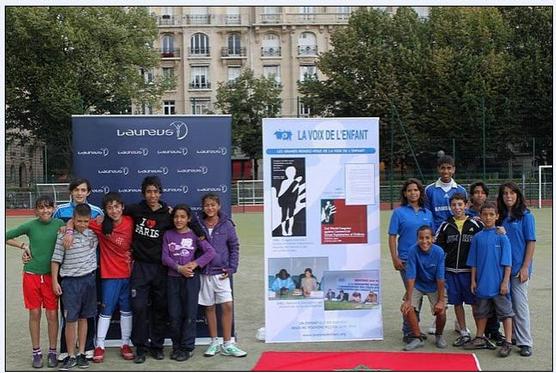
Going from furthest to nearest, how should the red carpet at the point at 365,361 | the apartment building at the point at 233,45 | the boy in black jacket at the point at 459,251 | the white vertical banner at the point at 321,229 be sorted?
1. the apartment building at the point at 233,45
2. the white vertical banner at the point at 321,229
3. the boy in black jacket at the point at 459,251
4. the red carpet at the point at 365,361

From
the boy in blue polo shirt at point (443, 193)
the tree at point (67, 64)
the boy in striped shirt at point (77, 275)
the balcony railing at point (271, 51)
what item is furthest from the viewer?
the balcony railing at point (271, 51)

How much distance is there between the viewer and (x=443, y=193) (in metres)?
6.77

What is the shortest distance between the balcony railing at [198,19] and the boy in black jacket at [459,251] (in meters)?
55.4

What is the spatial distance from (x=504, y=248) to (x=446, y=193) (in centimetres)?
101

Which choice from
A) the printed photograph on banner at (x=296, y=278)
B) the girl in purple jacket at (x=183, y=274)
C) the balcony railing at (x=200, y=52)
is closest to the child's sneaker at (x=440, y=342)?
the printed photograph on banner at (x=296, y=278)

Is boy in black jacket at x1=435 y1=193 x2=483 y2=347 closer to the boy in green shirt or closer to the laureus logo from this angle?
the laureus logo

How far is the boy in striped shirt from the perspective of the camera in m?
5.71

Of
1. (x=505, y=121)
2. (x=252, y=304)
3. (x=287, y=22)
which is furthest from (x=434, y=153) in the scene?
(x=287, y=22)

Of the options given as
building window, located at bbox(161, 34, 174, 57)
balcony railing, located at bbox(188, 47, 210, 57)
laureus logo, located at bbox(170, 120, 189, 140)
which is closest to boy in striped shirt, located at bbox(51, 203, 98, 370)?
laureus logo, located at bbox(170, 120, 189, 140)

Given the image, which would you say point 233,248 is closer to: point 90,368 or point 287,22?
point 90,368

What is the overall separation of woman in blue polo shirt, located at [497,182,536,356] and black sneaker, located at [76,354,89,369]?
3.69m

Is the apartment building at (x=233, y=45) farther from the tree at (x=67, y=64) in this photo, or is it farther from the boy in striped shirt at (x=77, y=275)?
the boy in striped shirt at (x=77, y=275)

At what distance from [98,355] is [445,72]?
35.5 metres

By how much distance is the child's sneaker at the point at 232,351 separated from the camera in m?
6.09
